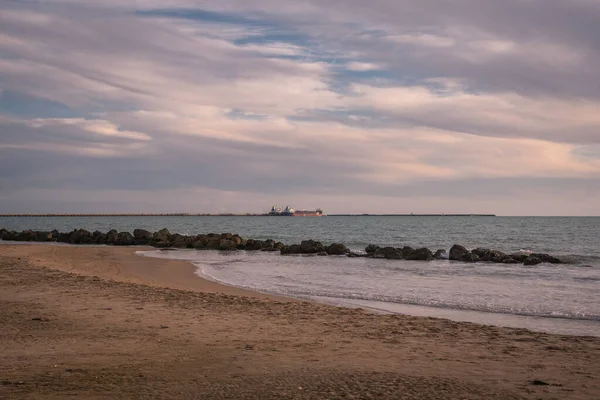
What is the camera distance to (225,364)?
6.99 metres

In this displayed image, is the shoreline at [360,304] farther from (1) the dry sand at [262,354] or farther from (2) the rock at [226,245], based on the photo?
(2) the rock at [226,245]

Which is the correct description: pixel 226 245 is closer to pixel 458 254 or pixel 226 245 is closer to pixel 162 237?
pixel 162 237

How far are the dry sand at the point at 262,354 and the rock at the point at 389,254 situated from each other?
1898cm

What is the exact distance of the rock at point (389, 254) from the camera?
1206 inches

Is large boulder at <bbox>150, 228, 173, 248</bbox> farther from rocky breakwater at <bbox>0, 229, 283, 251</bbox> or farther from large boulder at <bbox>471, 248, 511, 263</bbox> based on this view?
large boulder at <bbox>471, 248, 511, 263</bbox>

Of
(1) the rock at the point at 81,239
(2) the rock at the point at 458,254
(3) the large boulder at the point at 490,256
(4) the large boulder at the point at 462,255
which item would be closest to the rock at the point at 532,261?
(3) the large boulder at the point at 490,256

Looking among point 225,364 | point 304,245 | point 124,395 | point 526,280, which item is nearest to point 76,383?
point 124,395

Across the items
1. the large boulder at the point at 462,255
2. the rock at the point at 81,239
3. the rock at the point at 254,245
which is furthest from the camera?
the rock at the point at 81,239

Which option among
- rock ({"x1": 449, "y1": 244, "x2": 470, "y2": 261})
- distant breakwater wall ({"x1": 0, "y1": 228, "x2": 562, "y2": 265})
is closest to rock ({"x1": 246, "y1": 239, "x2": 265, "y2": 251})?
distant breakwater wall ({"x1": 0, "y1": 228, "x2": 562, "y2": 265})

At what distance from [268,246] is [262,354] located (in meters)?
30.7

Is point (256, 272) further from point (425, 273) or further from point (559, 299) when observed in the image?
point (559, 299)

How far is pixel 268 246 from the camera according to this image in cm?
3816

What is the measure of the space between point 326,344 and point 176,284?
9.81 meters

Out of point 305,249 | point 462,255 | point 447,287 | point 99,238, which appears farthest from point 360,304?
point 99,238
